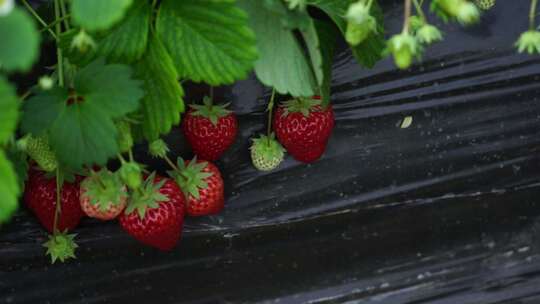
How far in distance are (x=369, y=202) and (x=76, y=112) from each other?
59 cm

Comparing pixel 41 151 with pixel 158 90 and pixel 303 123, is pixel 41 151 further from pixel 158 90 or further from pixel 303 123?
pixel 303 123

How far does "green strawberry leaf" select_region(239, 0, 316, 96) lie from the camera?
28.9 inches

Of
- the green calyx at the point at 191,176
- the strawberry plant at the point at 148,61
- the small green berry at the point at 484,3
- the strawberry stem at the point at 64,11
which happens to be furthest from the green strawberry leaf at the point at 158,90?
the small green berry at the point at 484,3

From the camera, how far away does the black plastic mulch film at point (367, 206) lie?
108 cm

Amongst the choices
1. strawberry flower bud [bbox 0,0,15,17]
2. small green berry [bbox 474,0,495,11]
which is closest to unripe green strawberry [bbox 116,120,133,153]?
strawberry flower bud [bbox 0,0,15,17]

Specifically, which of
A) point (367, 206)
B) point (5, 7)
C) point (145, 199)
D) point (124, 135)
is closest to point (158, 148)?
point (145, 199)

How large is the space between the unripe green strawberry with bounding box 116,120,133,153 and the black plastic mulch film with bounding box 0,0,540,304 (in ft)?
0.83

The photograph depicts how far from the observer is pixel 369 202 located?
3.88 ft

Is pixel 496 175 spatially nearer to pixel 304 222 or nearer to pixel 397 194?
pixel 397 194

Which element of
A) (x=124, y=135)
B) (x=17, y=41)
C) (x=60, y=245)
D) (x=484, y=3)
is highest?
(x=484, y=3)

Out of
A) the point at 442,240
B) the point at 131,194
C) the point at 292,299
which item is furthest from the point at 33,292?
the point at 442,240

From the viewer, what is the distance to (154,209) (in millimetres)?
937

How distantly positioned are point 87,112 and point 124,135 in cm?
7

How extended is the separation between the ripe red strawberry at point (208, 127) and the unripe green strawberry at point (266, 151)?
5 centimetres
